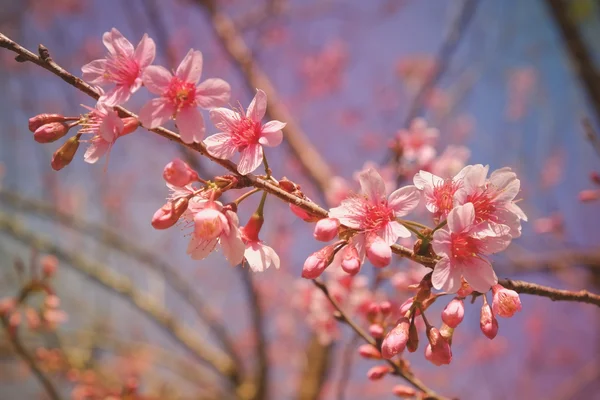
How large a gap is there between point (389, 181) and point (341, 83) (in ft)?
15.2

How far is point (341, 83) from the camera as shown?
21.0 ft

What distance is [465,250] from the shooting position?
0.67m

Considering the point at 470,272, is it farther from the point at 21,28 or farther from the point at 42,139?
the point at 21,28

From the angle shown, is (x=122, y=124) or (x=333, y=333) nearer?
(x=122, y=124)

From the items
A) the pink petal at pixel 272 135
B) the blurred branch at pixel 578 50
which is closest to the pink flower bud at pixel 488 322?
the pink petal at pixel 272 135

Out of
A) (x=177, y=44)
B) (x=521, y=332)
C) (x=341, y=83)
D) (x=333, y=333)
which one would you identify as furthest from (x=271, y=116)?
(x=521, y=332)

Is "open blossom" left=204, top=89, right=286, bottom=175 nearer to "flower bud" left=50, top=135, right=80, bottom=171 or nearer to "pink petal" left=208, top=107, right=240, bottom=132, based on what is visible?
"pink petal" left=208, top=107, right=240, bottom=132

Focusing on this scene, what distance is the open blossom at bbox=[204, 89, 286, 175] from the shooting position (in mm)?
765

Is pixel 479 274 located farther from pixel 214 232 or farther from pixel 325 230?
pixel 214 232

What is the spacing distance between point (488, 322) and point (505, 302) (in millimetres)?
44

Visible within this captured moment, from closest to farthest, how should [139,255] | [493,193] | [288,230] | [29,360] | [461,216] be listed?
1. [461,216]
2. [493,193]
3. [29,360]
4. [139,255]
5. [288,230]

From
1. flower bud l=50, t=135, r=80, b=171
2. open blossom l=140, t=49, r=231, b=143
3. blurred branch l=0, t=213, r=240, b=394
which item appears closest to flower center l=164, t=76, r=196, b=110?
open blossom l=140, t=49, r=231, b=143

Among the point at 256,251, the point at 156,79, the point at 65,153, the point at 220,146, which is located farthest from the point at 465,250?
the point at 65,153

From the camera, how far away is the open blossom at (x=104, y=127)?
0.69 meters
